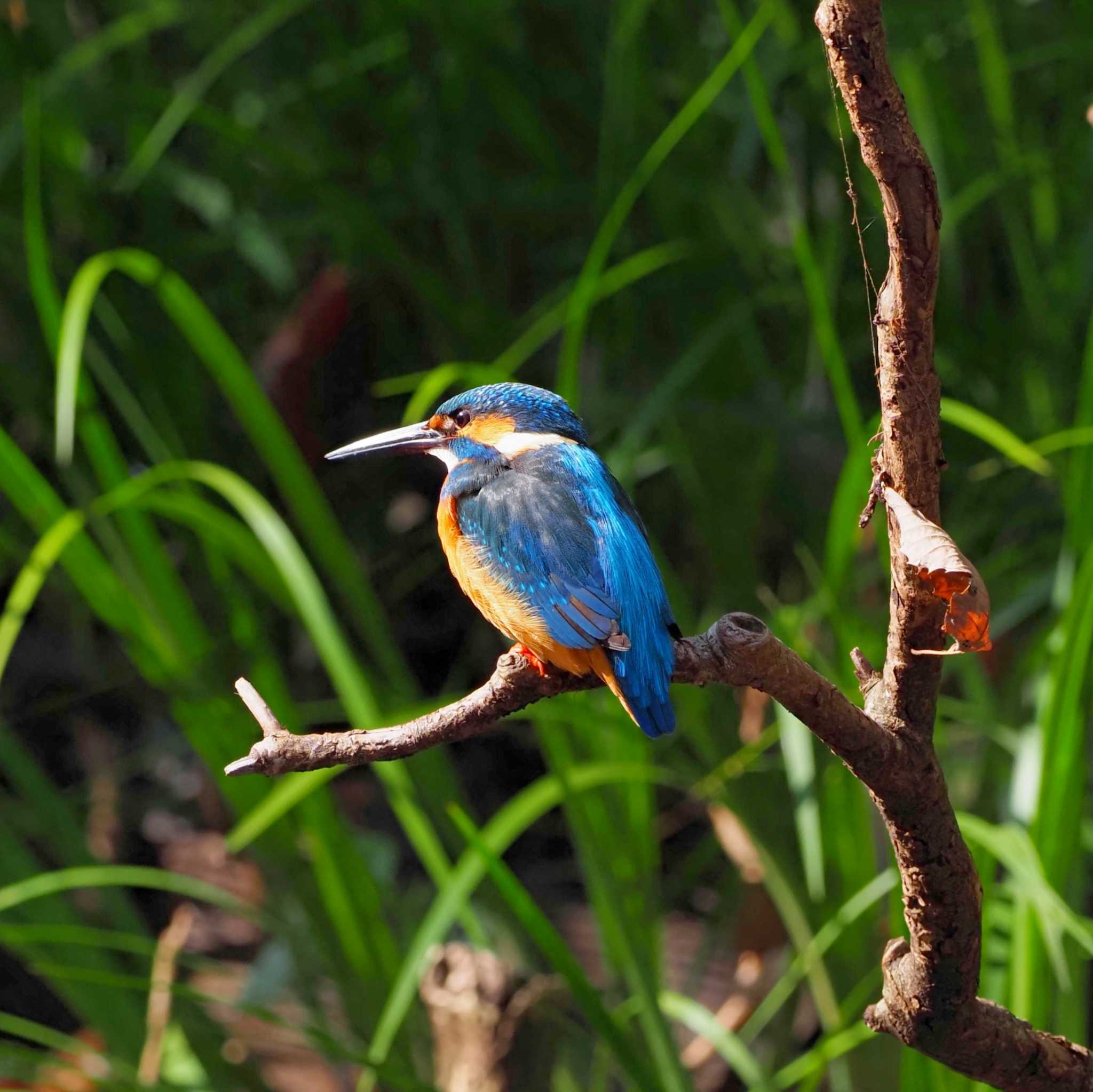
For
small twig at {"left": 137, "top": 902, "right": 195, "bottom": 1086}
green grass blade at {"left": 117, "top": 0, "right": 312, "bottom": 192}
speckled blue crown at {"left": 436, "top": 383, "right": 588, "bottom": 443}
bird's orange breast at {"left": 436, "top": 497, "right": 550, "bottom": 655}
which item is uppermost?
green grass blade at {"left": 117, "top": 0, "right": 312, "bottom": 192}

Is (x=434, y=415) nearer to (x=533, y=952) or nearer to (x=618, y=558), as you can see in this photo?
(x=618, y=558)

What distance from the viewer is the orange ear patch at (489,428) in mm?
955

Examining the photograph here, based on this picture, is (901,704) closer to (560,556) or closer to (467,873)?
(560,556)

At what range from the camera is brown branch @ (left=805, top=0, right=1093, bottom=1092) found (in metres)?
0.50

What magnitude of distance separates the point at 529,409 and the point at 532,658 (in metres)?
0.23

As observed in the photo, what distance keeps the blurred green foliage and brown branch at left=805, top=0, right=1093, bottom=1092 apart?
0.92 feet

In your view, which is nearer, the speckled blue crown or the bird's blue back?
the bird's blue back

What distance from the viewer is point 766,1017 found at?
51.9 inches

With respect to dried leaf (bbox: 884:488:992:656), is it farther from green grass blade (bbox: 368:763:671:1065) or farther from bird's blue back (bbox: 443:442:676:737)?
green grass blade (bbox: 368:763:671:1065)

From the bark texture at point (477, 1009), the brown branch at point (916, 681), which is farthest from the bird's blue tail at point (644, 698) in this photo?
the bark texture at point (477, 1009)

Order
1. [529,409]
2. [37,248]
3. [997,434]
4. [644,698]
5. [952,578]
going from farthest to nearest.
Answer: [37,248], [997,434], [529,409], [644,698], [952,578]

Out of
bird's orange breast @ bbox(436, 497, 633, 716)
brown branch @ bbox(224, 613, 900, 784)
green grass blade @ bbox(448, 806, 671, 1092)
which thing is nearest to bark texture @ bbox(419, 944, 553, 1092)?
green grass blade @ bbox(448, 806, 671, 1092)

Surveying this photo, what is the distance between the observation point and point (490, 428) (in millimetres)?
966

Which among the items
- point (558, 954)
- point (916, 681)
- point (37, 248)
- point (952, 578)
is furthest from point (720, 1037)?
point (37, 248)
